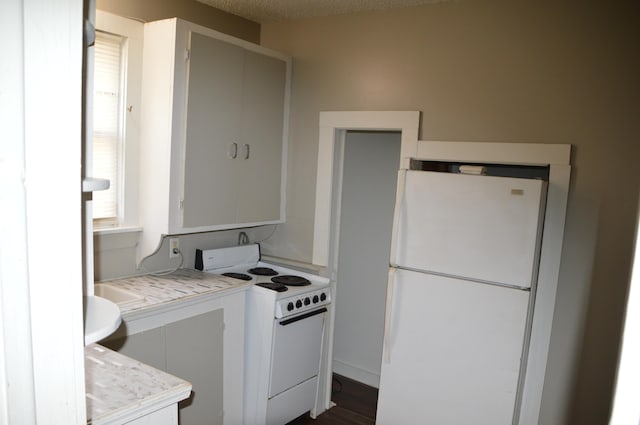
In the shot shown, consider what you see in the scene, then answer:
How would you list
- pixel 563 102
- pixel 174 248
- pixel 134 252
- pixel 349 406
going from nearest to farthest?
pixel 563 102, pixel 134 252, pixel 174 248, pixel 349 406

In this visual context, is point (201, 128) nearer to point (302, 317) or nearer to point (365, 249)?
point (302, 317)

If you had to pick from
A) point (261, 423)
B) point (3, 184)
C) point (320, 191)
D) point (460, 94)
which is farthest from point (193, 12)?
point (3, 184)

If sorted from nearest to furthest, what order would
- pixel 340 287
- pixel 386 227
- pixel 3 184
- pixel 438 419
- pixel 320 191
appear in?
1. pixel 3 184
2. pixel 438 419
3. pixel 320 191
4. pixel 386 227
5. pixel 340 287

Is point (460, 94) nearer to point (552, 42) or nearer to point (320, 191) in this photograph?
point (552, 42)

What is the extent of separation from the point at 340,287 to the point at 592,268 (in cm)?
209

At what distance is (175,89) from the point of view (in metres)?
2.72

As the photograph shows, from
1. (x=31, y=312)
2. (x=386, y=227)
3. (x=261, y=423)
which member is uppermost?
(x=31, y=312)

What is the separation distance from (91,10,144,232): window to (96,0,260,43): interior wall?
5 cm

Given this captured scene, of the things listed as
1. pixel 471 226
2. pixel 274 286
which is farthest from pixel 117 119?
pixel 471 226

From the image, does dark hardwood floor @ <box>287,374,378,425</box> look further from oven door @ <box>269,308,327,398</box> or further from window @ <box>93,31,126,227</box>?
window @ <box>93,31,126,227</box>

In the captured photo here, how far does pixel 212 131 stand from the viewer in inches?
116

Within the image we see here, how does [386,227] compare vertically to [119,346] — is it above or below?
above

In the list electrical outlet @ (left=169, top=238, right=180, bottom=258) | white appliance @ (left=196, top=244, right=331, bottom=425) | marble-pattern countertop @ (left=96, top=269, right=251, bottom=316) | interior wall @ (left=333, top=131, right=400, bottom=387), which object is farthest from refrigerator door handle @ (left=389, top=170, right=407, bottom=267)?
electrical outlet @ (left=169, top=238, right=180, bottom=258)

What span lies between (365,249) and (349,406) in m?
1.20
